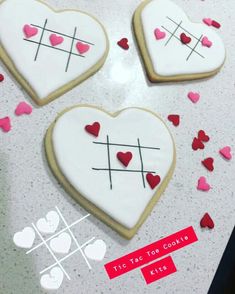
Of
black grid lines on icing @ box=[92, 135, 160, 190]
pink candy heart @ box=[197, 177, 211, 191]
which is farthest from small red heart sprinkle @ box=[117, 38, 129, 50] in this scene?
pink candy heart @ box=[197, 177, 211, 191]

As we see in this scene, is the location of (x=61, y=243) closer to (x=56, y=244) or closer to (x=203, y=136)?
(x=56, y=244)

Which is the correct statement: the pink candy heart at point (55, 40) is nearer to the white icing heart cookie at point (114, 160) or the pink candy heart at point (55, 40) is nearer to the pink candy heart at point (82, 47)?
the pink candy heart at point (82, 47)

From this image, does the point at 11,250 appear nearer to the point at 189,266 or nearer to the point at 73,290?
the point at 73,290

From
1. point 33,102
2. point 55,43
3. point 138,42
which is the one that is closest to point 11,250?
point 33,102

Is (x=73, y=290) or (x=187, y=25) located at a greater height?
(x=187, y=25)

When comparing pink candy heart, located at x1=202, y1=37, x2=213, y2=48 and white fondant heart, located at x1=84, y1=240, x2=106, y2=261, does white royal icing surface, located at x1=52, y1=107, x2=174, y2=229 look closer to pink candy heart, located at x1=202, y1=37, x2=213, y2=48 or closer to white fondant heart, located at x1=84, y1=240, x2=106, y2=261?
white fondant heart, located at x1=84, y1=240, x2=106, y2=261

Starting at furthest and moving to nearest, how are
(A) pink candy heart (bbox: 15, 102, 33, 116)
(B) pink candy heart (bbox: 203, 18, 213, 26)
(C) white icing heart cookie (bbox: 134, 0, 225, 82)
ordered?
(B) pink candy heart (bbox: 203, 18, 213, 26) → (C) white icing heart cookie (bbox: 134, 0, 225, 82) → (A) pink candy heart (bbox: 15, 102, 33, 116)

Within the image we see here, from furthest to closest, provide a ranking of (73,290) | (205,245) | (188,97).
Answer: (188,97) → (205,245) → (73,290)
